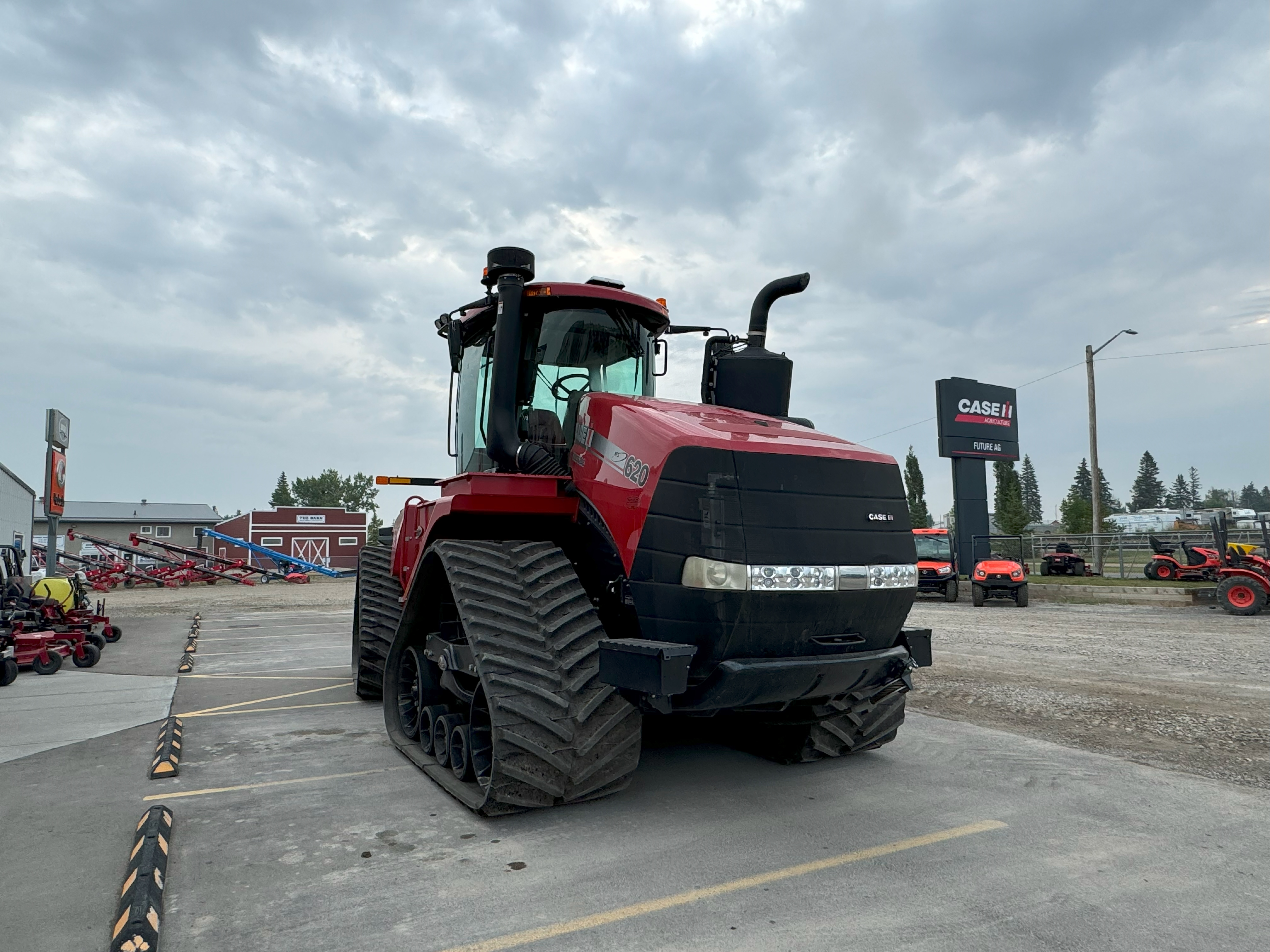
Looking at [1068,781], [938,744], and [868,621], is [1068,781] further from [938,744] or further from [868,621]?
[868,621]

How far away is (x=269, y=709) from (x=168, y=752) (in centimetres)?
182

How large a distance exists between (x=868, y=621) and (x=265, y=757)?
4161mm

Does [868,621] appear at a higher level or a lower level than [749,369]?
lower

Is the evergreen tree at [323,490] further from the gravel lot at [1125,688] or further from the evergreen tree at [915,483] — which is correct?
the gravel lot at [1125,688]

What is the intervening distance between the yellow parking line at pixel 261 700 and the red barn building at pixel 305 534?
4944 centimetres

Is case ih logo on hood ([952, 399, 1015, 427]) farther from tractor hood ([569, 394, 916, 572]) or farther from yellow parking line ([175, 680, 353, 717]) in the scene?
tractor hood ([569, 394, 916, 572])

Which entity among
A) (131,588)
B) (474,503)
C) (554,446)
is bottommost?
(131,588)

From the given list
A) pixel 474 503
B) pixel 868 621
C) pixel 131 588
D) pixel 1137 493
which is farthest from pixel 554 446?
pixel 1137 493

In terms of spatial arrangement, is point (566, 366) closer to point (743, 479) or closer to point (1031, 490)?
point (743, 479)

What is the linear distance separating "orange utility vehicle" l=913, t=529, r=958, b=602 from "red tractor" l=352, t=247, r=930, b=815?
1793 cm

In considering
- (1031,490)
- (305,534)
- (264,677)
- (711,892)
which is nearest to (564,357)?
(711,892)

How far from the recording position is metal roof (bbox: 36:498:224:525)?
7281 centimetres

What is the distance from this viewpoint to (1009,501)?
63.2 metres

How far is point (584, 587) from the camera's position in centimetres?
466
